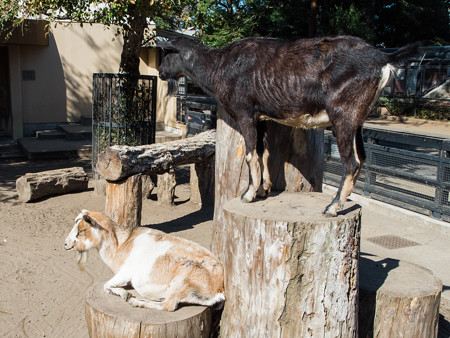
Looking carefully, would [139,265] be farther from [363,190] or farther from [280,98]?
[363,190]

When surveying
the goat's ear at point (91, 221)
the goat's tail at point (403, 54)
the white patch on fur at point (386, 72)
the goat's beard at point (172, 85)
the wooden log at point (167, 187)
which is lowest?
the wooden log at point (167, 187)

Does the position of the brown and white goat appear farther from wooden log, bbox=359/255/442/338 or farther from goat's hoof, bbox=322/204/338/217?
wooden log, bbox=359/255/442/338

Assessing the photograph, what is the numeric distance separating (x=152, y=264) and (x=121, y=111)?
618cm

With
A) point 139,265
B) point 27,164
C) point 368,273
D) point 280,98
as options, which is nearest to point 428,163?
point 368,273

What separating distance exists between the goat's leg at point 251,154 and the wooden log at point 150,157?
121 inches

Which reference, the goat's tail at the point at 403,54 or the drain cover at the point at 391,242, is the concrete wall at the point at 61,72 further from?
the goat's tail at the point at 403,54

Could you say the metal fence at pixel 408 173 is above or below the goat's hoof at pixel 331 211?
below

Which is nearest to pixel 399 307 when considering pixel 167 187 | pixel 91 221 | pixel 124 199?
pixel 91 221

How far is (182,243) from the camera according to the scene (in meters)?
3.98

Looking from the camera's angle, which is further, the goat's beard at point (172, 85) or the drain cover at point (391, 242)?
the drain cover at point (391, 242)

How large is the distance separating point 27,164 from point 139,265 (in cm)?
935

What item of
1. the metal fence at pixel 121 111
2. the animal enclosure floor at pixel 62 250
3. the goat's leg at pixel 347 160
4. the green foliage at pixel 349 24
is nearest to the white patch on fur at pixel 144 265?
the animal enclosure floor at pixel 62 250

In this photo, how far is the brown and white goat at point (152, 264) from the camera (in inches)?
146

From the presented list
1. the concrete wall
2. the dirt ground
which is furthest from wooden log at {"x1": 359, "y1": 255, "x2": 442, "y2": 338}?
the concrete wall
